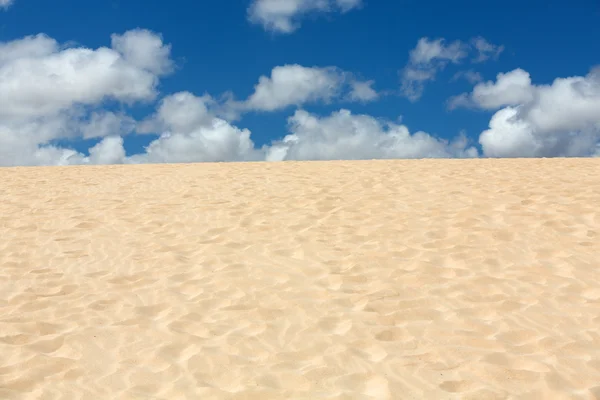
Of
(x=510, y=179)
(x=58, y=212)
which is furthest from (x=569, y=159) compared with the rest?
(x=58, y=212)

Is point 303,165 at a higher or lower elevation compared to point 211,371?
higher

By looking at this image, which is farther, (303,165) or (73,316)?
(303,165)

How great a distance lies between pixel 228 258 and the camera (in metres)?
7.29

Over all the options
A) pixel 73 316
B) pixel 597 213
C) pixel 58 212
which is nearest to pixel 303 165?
pixel 58 212

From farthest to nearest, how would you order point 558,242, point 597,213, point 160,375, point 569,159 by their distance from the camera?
1. point 569,159
2. point 597,213
3. point 558,242
4. point 160,375

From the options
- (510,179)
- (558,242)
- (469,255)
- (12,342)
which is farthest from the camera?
(510,179)

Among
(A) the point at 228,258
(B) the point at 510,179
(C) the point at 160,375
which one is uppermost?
(B) the point at 510,179

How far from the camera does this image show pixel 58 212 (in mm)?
10523

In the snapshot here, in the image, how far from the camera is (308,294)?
19.6 ft

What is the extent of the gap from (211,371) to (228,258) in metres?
2.94

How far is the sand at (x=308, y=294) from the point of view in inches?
170

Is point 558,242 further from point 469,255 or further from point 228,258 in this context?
point 228,258

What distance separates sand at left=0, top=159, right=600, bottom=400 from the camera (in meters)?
4.32

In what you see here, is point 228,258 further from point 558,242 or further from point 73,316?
point 558,242
